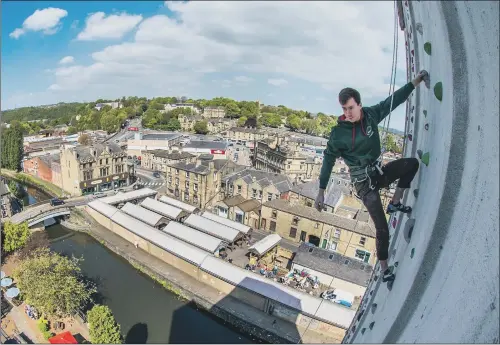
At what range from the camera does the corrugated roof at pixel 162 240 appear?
79.8ft

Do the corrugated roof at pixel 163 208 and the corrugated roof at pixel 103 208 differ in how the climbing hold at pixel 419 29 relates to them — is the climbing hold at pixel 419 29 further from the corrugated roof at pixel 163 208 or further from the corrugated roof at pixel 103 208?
the corrugated roof at pixel 103 208

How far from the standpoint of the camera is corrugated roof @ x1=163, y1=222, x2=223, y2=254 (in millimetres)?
26125

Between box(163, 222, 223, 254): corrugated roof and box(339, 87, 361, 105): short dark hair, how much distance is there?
77.4 feet

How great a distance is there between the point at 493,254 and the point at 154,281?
85.0 feet

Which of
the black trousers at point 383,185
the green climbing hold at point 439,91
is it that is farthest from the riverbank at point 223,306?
the green climbing hold at point 439,91

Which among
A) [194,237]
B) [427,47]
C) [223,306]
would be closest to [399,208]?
[427,47]

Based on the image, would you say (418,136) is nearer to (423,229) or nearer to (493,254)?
(423,229)

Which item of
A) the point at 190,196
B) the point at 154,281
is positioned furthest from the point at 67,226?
the point at 154,281

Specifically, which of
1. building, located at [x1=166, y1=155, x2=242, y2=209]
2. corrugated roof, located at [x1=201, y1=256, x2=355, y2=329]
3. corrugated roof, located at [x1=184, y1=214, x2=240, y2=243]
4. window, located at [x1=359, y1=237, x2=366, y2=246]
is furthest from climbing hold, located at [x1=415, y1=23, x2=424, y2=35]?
building, located at [x1=166, y1=155, x2=242, y2=209]

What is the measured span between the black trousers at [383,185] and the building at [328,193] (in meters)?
26.0

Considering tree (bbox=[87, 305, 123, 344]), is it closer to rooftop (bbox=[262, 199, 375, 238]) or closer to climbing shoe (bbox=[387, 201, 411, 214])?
rooftop (bbox=[262, 199, 375, 238])

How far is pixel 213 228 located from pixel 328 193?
38.4 ft

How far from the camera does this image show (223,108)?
385 ft

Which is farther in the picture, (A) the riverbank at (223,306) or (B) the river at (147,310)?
(B) the river at (147,310)
